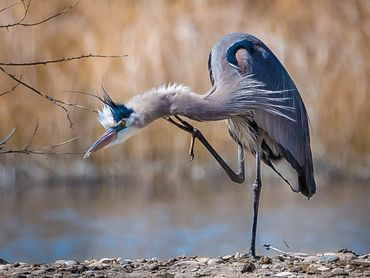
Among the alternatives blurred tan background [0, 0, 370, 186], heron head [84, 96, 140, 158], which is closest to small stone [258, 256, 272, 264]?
heron head [84, 96, 140, 158]

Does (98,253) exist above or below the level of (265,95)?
below

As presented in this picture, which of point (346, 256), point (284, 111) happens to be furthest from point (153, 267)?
point (284, 111)

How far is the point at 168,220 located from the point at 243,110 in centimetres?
496

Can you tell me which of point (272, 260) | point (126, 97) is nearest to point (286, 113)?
point (272, 260)

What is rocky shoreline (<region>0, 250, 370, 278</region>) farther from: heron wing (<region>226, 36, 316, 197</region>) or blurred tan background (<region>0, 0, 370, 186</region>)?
blurred tan background (<region>0, 0, 370, 186</region>)

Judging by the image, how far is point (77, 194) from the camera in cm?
1234

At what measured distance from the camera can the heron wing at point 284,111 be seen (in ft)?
22.5

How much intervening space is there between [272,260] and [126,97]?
20.4 feet

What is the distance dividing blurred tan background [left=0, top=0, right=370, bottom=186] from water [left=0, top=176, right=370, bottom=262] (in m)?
0.27

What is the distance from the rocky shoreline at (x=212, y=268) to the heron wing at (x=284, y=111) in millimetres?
749

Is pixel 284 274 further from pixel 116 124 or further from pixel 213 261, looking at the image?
pixel 116 124

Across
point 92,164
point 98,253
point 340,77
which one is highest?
point 340,77

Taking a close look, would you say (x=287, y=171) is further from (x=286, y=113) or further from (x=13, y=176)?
(x=13, y=176)

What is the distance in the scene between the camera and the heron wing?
22.5 feet
